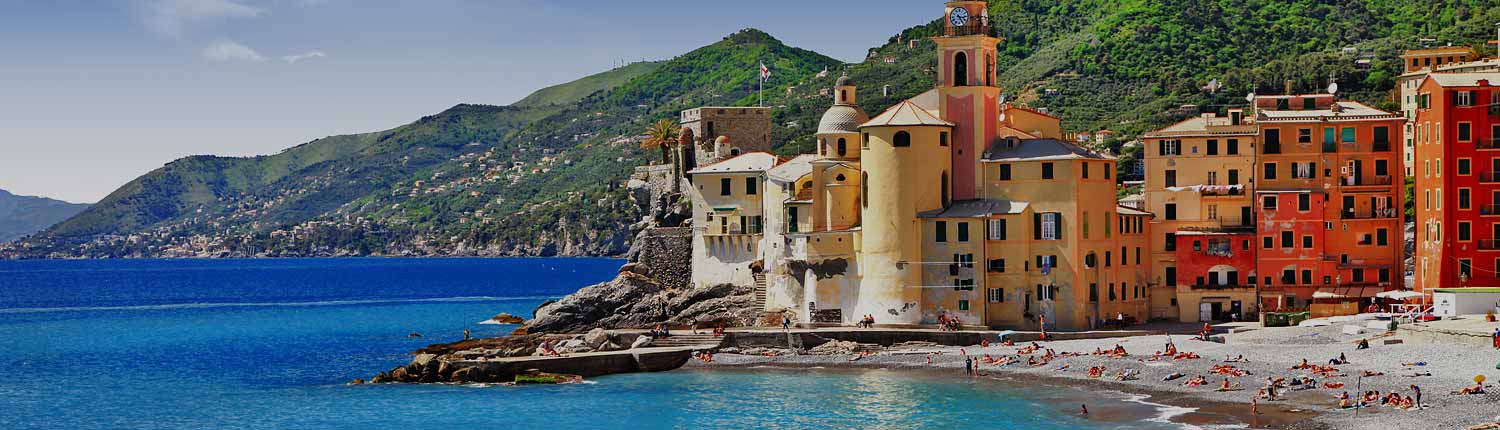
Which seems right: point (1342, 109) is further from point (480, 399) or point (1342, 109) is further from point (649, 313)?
point (480, 399)

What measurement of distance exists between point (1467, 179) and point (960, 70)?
21179 millimetres

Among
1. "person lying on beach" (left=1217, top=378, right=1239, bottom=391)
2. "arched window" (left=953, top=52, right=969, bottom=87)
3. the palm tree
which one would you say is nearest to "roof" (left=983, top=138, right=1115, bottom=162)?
"arched window" (left=953, top=52, right=969, bottom=87)

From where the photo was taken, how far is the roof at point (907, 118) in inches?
2795

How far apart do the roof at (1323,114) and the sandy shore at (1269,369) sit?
37.8ft

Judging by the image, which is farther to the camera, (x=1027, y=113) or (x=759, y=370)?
(x=1027, y=113)

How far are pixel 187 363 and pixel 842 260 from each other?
33738 mm

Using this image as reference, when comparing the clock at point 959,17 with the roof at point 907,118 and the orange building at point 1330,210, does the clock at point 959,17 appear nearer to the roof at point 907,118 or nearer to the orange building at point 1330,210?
the roof at point 907,118

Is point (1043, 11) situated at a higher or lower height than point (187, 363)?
higher

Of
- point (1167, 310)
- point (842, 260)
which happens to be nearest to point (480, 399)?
point (842, 260)

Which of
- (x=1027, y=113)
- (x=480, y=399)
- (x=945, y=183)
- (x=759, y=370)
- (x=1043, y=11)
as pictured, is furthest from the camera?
(x=1043, y=11)

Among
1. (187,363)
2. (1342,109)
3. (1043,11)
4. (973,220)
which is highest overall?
(1043,11)

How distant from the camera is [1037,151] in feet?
234

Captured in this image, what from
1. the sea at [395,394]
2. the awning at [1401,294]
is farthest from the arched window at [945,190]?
the awning at [1401,294]

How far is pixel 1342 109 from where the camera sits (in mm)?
75625
